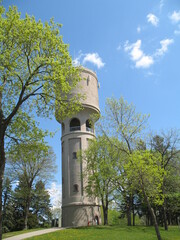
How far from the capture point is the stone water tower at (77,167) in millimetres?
26453

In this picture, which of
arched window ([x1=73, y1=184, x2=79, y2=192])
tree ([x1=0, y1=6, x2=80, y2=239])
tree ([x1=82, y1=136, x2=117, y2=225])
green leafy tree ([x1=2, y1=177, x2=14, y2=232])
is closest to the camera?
tree ([x1=0, y1=6, x2=80, y2=239])

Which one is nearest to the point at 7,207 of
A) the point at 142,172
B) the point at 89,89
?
the point at 89,89

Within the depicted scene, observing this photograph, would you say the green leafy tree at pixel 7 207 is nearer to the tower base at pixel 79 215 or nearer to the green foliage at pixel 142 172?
the tower base at pixel 79 215

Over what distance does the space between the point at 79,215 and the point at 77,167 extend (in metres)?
5.18

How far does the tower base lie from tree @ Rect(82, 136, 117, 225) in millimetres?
1618

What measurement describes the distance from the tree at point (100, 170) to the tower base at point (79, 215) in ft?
5.31

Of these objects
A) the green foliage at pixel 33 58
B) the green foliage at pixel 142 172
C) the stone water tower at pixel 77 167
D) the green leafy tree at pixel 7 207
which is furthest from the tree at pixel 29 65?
the green leafy tree at pixel 7 207

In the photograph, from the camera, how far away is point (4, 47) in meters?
12.6

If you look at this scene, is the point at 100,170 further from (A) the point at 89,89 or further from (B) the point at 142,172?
(A) the point at 89,89

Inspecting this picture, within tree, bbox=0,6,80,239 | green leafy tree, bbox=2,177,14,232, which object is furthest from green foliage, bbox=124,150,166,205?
green leafy tree, bbox=2,177,14,232

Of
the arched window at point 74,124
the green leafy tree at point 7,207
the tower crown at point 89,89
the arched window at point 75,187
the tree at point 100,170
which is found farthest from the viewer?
the green leafy tree at point 7,207

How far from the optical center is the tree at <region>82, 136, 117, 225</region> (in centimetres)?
2452

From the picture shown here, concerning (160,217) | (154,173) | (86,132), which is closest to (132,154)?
(154,173)

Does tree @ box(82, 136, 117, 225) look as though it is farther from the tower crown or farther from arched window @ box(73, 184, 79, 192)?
the tower crown
